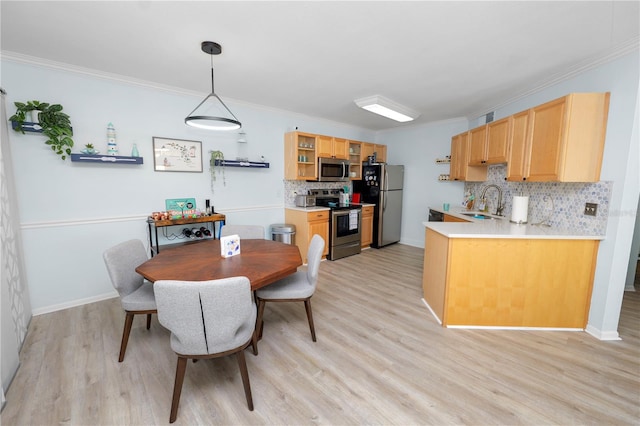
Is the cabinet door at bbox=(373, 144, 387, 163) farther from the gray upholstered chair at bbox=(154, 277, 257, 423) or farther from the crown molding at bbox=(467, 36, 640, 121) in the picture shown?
the gray upholstered chair at bbox=(154, 277, 257, 423)

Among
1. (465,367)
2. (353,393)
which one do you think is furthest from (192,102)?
(465,367)

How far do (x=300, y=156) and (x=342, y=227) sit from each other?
1448mm

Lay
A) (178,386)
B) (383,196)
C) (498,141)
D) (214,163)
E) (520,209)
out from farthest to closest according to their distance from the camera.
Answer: (383,196), (214,163), (498,141), (520,209), (178,386)

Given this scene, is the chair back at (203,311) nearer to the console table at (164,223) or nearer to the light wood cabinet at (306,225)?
the console table at (164,223)

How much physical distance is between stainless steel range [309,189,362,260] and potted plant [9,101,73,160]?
3343 mm

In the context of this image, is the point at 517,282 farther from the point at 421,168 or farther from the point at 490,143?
the point at 421,168

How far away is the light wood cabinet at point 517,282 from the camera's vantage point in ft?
7.78

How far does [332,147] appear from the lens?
4824 mm

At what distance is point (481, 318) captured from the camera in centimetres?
249

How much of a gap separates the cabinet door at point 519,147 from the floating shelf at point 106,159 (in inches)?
167

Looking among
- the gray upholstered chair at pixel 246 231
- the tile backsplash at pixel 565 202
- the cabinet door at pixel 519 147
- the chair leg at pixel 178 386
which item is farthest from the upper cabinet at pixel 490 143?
the chair leg at pixel 178 386

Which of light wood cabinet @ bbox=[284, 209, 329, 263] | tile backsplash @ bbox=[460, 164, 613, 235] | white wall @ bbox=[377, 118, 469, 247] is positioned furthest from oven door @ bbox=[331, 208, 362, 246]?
tile backsplash @ bbox=[460, 164, 613, 235]

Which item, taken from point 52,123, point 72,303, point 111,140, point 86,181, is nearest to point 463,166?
point 111,140

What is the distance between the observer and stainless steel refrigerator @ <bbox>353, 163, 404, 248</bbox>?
16.9ft
